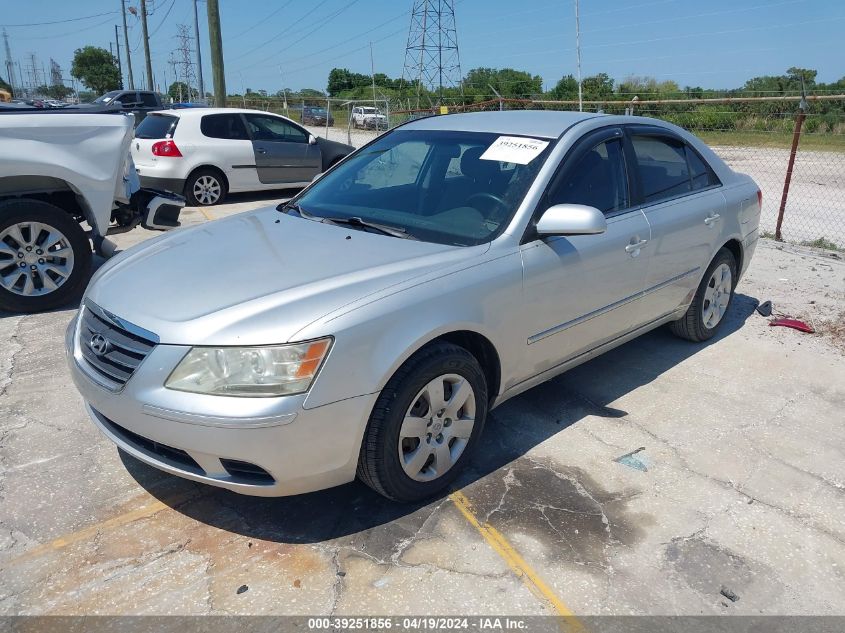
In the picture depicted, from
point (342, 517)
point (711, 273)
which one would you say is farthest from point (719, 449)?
point (342, 517)

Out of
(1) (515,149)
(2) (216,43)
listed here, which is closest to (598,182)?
(1) (515,149)

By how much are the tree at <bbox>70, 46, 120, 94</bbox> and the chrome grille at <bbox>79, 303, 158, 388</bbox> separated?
7934cm

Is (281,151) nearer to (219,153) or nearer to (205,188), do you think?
(219,153)

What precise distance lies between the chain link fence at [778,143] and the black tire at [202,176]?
5.87 m

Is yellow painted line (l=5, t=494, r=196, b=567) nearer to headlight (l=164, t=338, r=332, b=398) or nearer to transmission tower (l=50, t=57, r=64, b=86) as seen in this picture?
headlight (l=164, t=338, r=332, b=398)

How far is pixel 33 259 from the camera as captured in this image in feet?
18.0

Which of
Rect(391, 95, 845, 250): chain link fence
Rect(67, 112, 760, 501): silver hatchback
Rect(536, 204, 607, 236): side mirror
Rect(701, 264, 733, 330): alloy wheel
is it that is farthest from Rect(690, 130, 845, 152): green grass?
Rect(536, 204, 607, 236): side mirror

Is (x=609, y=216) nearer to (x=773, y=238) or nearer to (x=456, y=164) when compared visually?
(x=456, y=164)

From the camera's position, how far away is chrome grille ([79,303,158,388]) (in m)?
2.70

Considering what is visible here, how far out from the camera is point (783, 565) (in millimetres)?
2828

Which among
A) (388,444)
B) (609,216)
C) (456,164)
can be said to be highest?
(456,164)

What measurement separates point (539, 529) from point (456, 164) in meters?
1.98

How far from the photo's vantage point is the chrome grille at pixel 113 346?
106 inches

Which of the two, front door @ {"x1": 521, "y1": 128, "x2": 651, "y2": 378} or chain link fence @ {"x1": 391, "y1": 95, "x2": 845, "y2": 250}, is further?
chain link fence @ {"x1": 391, "y1": 95, "x2": 845, "y2": 250}
